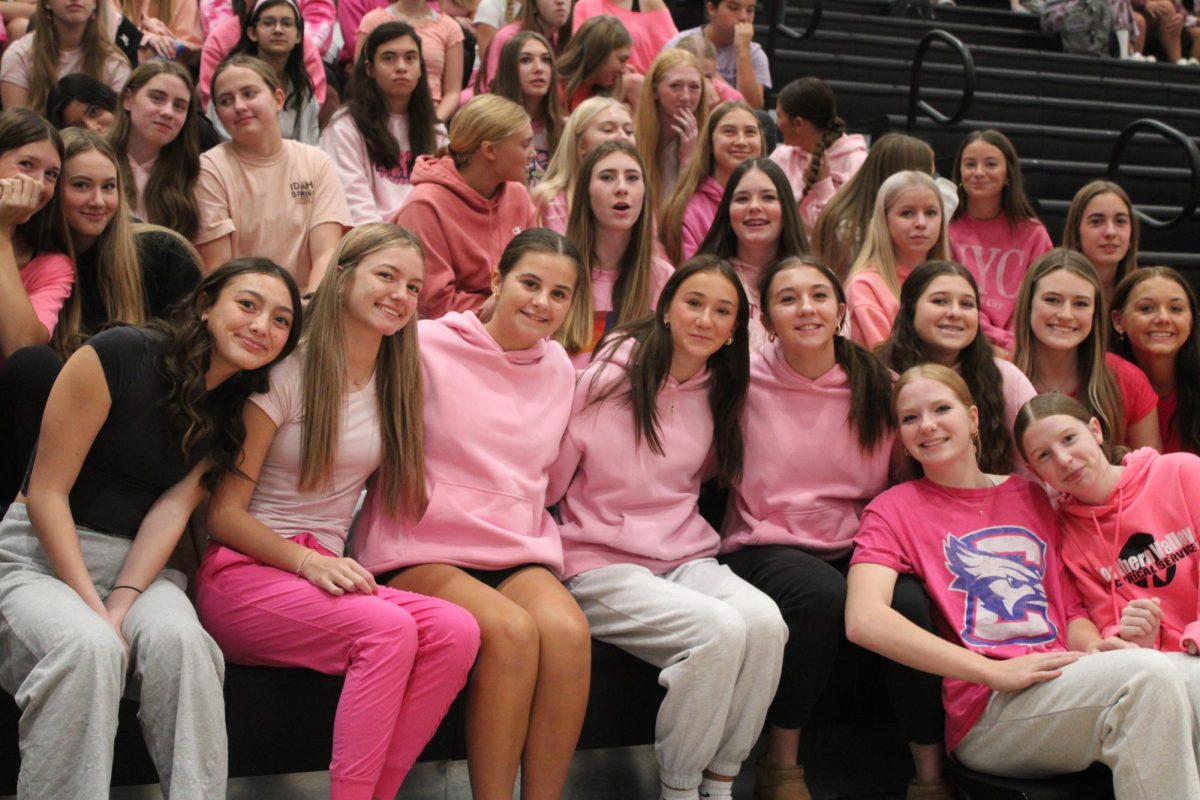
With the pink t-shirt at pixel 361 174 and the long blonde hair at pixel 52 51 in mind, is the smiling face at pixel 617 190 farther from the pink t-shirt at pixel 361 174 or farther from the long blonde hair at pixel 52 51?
the long blonde hair at pixel 52 51

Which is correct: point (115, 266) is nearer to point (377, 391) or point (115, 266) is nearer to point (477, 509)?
point (377, 391)

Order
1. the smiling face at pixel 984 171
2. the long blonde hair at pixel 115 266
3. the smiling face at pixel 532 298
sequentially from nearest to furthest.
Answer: the smiling face at pixel 532 298 → the long blonde hair at pixel 115 266 → the smiling face at pixel 984 171

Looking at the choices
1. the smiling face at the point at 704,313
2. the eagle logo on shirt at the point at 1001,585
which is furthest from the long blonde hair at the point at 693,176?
the eagle logo on shirt at the point at 1001,585

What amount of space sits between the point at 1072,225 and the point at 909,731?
6.38 feet

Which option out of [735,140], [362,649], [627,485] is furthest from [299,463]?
[735,140]

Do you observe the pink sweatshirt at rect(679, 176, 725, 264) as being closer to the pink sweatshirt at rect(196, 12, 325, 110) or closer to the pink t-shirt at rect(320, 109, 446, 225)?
the pink t-shirt at rect(320, 109, 446, 225)

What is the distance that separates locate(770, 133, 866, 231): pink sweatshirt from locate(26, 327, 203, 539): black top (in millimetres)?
2563

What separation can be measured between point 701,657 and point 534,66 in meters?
2.56

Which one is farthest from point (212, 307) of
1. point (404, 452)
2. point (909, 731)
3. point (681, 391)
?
point (909, 731)

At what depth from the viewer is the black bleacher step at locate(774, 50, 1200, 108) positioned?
5.96 meters

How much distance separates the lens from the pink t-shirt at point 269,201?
3.56 metres

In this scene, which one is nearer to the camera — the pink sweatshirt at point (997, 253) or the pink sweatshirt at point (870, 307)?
the pink sweatshirt at point (870, 307)

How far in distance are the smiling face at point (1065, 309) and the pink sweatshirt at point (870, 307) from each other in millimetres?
360

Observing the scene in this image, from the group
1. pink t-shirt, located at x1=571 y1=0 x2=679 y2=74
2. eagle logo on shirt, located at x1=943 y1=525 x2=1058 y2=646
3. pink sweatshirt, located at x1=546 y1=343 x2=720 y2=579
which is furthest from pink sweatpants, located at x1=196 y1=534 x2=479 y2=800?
pink t-shirt, located at x1=571 y1=0 x2=679 y2=74
